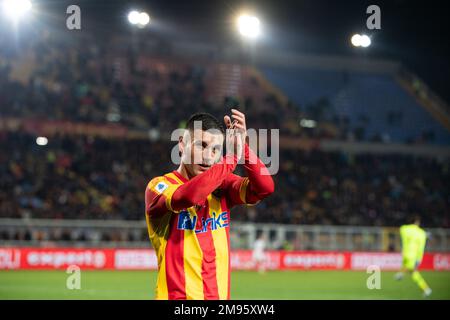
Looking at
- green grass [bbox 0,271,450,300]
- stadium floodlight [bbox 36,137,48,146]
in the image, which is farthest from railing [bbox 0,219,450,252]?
stadium floodlight [bbox 36,137,48,146]

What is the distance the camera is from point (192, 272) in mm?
4723

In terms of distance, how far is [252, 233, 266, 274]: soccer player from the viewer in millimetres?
29141

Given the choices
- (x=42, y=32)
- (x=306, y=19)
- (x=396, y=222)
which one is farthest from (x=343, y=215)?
(x=42, y=32)

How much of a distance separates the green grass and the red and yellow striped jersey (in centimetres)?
1234

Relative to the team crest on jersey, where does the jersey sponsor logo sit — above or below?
below

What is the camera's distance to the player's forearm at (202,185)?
440 centimetres

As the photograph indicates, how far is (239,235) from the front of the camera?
102 ft

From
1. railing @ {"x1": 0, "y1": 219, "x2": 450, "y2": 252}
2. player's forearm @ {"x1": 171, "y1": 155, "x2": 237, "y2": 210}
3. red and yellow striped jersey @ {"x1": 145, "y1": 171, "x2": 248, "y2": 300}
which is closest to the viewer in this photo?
player's forearm @ {"x1": 171, "y1": 155, "x2": 237, "y2": 210}

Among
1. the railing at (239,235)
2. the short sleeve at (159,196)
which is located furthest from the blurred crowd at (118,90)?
the short sleeve at (159,196)

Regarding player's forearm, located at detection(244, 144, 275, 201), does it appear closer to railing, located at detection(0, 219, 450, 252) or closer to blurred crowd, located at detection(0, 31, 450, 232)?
railing, located at detection(0, 219, 450, 252)

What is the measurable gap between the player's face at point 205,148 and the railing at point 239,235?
76.3 feet
